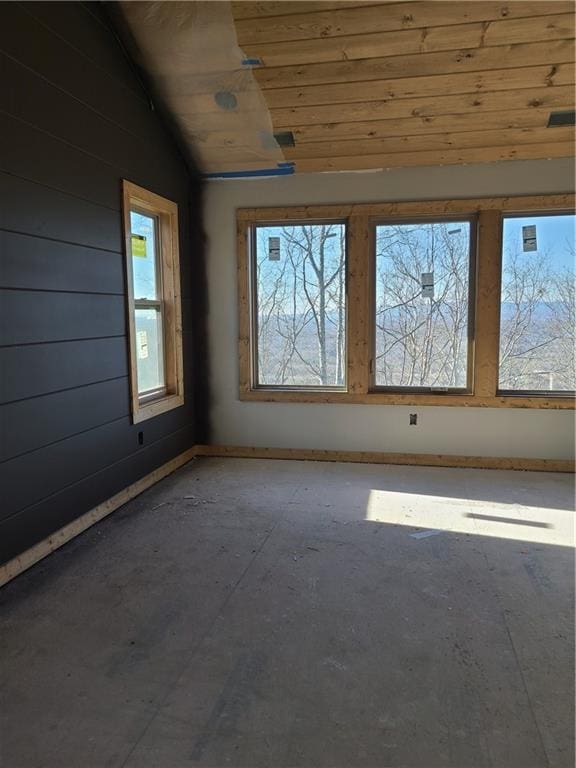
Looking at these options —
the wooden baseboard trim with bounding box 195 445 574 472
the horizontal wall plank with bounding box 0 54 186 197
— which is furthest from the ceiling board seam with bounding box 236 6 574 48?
the wooden baseboard trim with bounding box 195 445 574 472

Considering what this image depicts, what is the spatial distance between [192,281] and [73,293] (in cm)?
184

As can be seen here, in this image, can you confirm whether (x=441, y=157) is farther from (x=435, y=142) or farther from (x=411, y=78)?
(x=411, y=78)

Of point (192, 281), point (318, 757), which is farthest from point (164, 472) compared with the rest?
point (318, 757)

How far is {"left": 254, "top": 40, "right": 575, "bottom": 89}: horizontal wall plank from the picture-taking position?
3.17m

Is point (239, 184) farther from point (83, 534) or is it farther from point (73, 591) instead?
point (73, 591)

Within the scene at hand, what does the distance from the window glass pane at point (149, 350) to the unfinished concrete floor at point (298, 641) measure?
3.41 ft

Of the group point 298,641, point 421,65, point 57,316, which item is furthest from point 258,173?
point 298,641

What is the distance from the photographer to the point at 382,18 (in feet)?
9.88

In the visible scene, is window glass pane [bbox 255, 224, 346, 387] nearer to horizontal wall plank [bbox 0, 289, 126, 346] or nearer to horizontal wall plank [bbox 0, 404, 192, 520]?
horizontal wall plank [bbox 0, 404, 192, 520]

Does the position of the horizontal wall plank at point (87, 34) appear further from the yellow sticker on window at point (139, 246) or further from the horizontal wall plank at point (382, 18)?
the yellow sticker on window at point (139, 246)

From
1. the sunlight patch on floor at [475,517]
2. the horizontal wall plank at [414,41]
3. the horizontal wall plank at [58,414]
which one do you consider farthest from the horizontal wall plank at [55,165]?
the sunlight patch on floor at [475,517]

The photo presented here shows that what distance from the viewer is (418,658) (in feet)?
6.43

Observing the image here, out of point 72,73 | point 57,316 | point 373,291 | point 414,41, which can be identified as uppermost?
point 414,41

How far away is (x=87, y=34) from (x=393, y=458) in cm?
367
